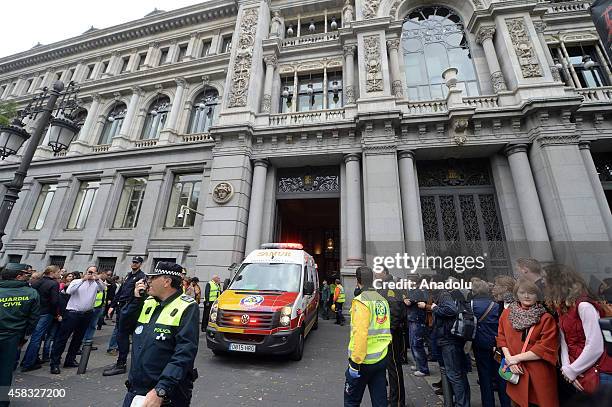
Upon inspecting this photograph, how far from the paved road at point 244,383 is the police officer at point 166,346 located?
2308 mm

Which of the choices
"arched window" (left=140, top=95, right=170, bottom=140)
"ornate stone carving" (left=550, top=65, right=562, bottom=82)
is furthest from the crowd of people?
"arched window" (left=140, top=95, right=170, bottom=140)

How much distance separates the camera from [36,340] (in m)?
5.59

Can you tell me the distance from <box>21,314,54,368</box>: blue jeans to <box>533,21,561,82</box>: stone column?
791 inches

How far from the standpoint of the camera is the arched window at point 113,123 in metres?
19.2

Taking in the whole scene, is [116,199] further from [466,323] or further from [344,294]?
[466,323]

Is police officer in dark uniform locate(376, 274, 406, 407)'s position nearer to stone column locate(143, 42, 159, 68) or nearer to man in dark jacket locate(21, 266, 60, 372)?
man in dark jacket locate(21, 266, 60, 372)

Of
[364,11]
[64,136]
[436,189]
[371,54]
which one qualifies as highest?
[364,11]

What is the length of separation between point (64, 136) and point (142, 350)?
656 cm

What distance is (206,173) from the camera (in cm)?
1502

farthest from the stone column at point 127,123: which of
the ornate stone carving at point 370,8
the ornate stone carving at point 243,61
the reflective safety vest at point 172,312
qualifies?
the reflective safety vest at point 172,312

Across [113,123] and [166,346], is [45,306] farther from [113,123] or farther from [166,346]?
[113,123]

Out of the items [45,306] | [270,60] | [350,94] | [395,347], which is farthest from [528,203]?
[45,306]

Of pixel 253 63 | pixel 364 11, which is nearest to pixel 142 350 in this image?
pixel 253 63

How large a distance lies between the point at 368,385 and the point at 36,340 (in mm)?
7029
